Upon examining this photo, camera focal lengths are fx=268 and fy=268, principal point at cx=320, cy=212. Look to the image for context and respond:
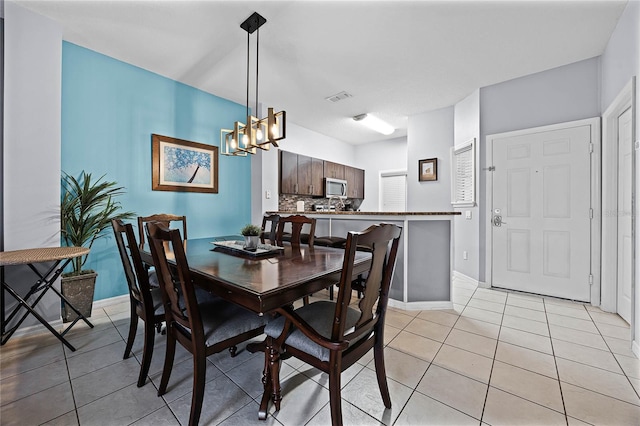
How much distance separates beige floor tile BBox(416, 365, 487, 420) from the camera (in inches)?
56.8

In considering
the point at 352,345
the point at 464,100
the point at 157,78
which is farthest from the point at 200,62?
the point at 464,100

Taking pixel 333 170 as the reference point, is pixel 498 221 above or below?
below

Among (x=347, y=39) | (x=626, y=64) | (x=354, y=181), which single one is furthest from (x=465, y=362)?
(x=354, y=181)

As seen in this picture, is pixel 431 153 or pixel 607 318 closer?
pixel 607 318

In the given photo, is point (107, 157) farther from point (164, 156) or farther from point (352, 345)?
point (352, 345)

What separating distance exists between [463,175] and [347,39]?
8.67 ft

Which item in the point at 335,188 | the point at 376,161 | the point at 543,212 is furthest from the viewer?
the point at 376,161

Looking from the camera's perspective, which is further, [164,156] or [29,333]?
[164,156]

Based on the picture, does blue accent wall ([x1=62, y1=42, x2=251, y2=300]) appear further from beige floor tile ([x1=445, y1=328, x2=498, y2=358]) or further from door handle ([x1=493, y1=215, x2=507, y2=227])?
door handle ([x1=493, y1=215, x2=507, y2=227])

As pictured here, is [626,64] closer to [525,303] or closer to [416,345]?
[525,303]

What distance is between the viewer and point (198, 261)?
1641mm

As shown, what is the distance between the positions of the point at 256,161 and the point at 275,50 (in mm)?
1753

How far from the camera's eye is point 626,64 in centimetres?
223

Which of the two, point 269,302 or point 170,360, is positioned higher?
point 269,302
